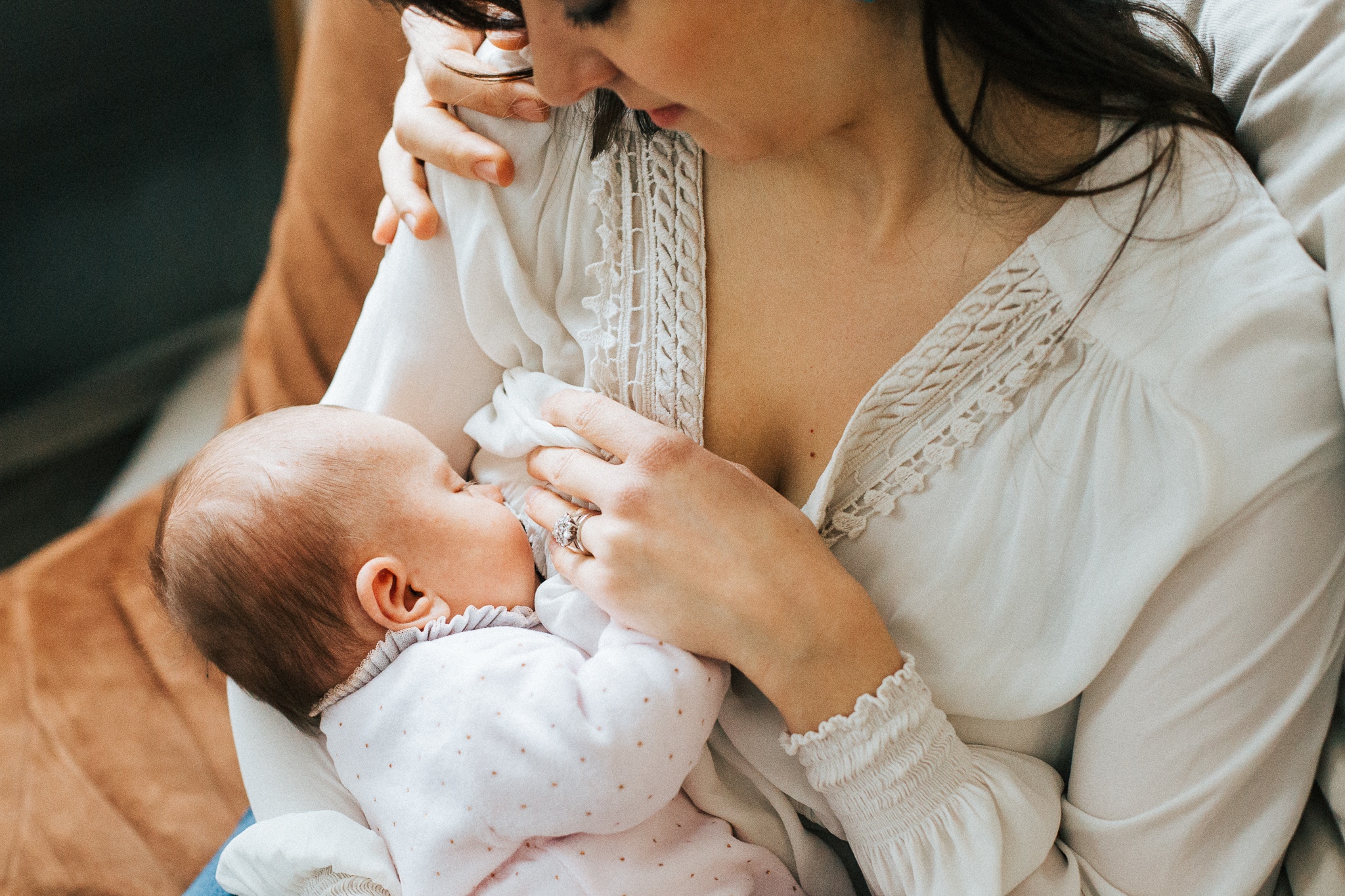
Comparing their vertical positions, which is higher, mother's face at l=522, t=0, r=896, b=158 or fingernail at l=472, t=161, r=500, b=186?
mother's face at l=522, t=0, r=896, b=158

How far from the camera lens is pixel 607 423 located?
0.98 m

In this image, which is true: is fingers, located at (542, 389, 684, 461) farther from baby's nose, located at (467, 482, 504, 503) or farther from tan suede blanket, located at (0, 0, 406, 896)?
tan suede blanket, located at (0, 0, 406, 896)

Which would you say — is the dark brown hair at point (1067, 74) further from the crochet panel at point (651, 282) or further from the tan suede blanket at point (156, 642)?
the tan suede blanket at point (156, 642)

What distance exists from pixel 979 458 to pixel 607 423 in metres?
0.35

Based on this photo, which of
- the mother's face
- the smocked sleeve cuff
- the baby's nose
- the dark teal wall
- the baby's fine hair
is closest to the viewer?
the mother's face

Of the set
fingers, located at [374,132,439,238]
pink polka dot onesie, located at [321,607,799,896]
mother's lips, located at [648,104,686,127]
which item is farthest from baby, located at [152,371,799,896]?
mother's lips, located at [648,104,686,127]

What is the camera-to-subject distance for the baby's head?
97cm

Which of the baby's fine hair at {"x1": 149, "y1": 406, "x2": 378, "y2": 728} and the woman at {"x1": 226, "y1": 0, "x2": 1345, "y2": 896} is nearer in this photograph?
the woman at {"x1": 226, "y1": 0, "x2": 1345, "y2": 896}

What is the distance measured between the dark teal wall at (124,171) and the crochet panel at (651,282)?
6.89 ft

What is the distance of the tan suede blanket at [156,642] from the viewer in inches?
57.7

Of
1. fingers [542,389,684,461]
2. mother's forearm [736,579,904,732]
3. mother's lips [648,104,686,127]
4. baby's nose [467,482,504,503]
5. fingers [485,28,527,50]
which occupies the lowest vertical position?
baby's nose [467,482,504,503]

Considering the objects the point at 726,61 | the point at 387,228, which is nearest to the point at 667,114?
the point at 726,61

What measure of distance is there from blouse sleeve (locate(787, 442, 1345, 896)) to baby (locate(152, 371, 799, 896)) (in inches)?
6.1

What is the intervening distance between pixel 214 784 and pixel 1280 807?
4.62ft
